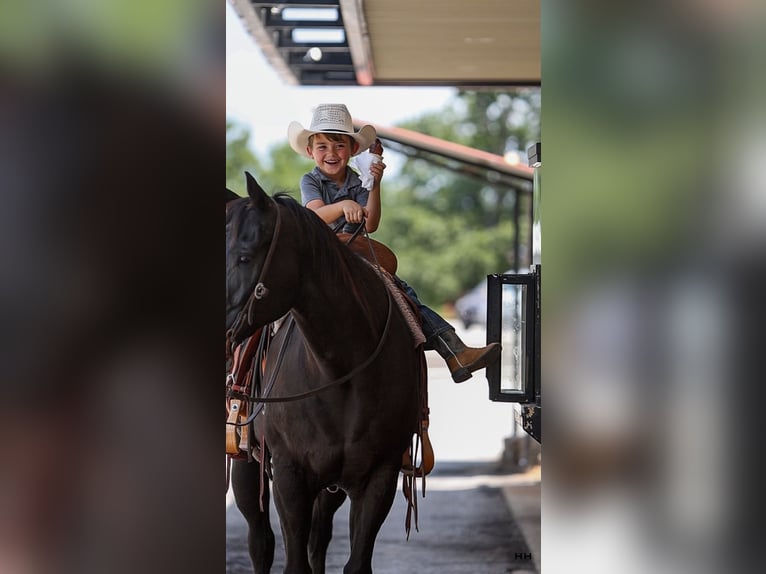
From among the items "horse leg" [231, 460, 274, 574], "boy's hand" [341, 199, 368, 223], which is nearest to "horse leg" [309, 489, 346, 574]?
"horse leg" [231, 460, 274, 574]

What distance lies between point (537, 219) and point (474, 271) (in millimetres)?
27124

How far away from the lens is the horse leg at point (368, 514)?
3708 millimetres

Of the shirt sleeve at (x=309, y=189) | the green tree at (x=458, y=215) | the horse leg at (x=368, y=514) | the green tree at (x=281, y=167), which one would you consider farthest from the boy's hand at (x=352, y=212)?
the green tree at (x=458, y=215)

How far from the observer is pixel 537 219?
439cm

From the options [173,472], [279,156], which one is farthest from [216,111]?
[279,156]

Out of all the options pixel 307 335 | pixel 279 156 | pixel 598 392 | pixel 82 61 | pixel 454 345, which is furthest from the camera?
pixel 279 156

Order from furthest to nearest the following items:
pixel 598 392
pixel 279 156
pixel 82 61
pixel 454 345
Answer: pixel 279 156 → pixel 454 345 → pixel 598 392 → pixel 82 61

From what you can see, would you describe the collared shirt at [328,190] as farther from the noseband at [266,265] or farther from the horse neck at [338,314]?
the noseband at [266,265]

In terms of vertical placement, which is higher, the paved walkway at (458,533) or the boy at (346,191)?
the boy at (346,191)

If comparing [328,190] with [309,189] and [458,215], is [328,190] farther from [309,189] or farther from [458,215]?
[458,215]

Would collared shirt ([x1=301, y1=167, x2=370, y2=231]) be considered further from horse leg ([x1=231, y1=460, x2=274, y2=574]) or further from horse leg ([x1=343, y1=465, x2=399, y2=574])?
horse leg ([x1=231, y1=460, x2=274, y2=574])

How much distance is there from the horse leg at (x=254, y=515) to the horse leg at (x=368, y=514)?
84 centimetres

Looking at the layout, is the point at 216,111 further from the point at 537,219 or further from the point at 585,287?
the point at 537,219

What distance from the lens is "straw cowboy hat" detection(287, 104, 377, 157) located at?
4.41 meters
